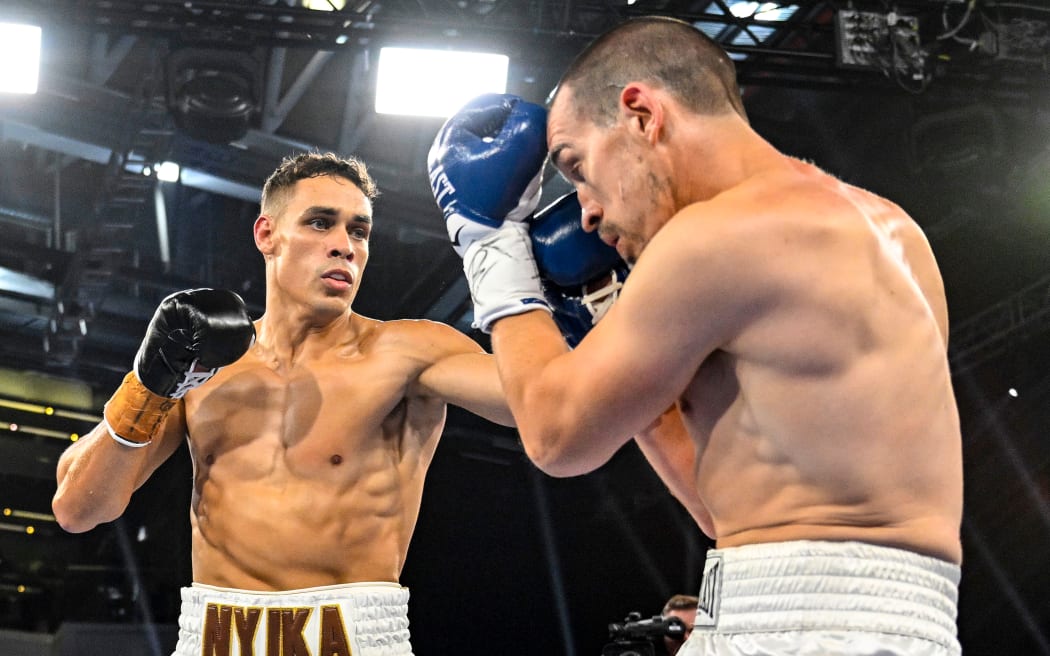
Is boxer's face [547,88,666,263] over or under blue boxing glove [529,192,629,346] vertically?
over

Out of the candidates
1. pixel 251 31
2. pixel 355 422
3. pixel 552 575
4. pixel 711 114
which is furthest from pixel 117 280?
pixel 711 114

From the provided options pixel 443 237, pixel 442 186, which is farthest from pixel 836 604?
pixel 443 237

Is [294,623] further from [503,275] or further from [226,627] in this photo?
[503,275]

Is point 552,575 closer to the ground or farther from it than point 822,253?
closer to the ground

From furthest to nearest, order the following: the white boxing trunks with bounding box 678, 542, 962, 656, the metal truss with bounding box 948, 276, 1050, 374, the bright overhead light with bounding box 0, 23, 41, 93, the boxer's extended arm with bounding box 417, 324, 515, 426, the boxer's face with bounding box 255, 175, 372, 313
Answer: the metal truss with bounding box 948, 276, 1050, 374 < the bright overhead light with bounding box 0, 23, 41, 93 < the boxer's face with bounding box 255, 175, 372, 313 < the boxer's extended arm with bounding box 417, 324, 515, 426 < the white boxing trunks with bounding box 678, 542, 962, 656

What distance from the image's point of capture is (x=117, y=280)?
687cm

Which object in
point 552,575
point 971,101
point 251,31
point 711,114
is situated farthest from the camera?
point 552,575

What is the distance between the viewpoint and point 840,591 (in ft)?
3.79

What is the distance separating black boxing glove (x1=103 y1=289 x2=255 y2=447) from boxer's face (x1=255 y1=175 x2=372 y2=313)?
0.29 metres

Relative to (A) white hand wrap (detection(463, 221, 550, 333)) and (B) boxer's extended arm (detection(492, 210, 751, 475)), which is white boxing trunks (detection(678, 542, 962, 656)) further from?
(A) white hand wrap (detection(463, 221, 550, 333))

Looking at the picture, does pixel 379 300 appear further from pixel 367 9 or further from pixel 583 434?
pixel 583 434

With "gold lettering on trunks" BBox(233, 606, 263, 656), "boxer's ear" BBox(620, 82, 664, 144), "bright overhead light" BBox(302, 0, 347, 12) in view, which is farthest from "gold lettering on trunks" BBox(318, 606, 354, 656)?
"bright overhead light" BBox(302, 0, 347, 12)

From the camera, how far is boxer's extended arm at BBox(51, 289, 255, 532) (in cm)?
210

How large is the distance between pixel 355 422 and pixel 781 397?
1286 millimetres
